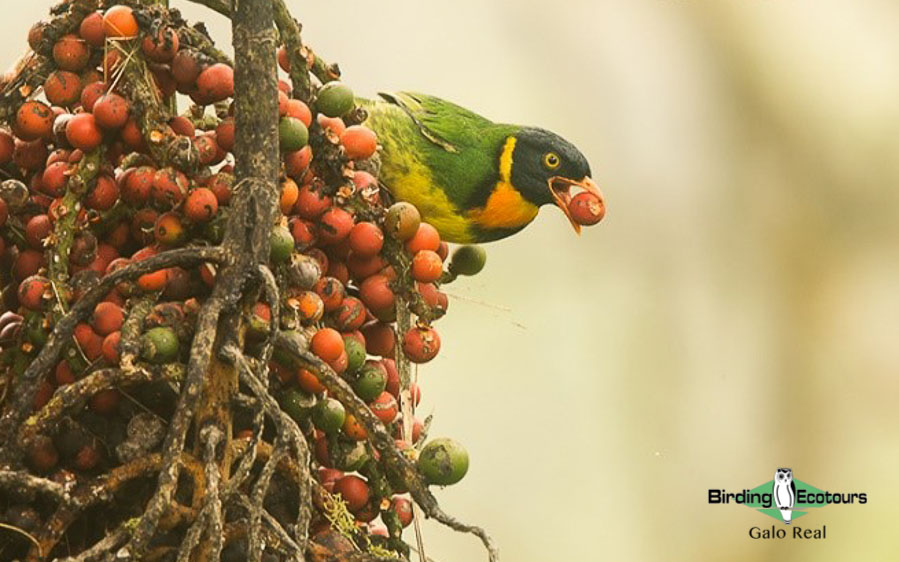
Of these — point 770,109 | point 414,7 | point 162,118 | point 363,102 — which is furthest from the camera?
point 770,109

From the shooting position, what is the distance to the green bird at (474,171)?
3.68ft

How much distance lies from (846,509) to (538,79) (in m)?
0.75

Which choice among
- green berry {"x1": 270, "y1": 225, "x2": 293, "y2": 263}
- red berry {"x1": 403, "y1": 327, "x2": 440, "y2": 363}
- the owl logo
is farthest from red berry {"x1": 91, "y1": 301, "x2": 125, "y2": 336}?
the owl logo

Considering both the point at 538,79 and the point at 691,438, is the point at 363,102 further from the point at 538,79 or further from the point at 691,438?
the point at 691,438

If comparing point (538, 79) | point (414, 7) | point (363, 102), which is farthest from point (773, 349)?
point (363, 102)

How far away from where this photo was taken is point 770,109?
187 cm

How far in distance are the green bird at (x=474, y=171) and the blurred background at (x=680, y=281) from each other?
53 cm

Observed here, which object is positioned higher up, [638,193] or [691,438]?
[638,193]

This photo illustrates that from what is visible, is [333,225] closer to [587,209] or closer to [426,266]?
[426,266]

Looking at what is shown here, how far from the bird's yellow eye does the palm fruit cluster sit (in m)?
0.23

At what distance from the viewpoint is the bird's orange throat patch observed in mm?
1144

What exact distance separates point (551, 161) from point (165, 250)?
428mm

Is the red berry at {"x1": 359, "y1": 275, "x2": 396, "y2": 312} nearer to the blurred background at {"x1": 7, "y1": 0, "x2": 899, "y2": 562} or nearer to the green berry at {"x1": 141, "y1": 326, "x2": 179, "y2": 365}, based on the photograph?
the green berry at {"x1": 141, "y1": 326, "x2": 179, "y2": 365}

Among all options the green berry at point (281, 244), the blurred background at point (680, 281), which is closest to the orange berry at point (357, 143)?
the green berry at point (281, 244)
